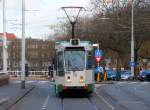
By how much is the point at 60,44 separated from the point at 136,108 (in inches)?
400

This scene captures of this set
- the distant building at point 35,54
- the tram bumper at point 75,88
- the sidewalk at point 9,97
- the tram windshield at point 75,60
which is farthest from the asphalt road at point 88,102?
the distant building at point 35,54

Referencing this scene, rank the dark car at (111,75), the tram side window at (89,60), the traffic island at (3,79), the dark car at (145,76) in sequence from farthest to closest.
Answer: the dark car at (111,75)
the dark car at (145,76)
the traffic island at (3,79)
the tram side window at (89,60)

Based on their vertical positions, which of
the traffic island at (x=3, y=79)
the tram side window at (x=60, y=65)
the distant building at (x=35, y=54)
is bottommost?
the traffic island at (x=3, y=79)

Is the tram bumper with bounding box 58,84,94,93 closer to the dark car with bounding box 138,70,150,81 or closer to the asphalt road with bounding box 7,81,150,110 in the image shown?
the asphalt road with bounding box 7,81,150,110

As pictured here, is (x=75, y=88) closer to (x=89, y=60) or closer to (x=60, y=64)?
(x=60, y=64)

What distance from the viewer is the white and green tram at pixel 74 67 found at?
105ft

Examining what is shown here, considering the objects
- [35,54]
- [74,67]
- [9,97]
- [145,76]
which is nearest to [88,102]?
[74,67]

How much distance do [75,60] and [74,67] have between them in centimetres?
41

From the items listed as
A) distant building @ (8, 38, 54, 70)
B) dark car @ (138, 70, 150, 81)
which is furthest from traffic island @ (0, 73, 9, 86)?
distant building @ (8, 38, 54, 70)

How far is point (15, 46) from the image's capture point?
385 feet

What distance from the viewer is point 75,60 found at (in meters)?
32.2

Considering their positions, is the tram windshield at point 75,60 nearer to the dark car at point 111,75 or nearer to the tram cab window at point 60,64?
A: the tram cab window at point 60,64

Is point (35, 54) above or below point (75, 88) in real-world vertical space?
above

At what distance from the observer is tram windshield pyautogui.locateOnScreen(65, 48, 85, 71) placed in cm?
3209
